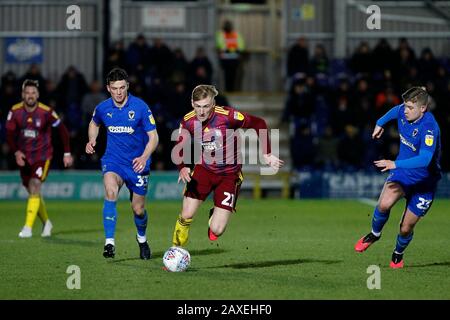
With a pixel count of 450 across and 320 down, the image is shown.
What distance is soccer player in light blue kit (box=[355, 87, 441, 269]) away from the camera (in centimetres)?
1074

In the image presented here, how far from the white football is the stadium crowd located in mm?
11987

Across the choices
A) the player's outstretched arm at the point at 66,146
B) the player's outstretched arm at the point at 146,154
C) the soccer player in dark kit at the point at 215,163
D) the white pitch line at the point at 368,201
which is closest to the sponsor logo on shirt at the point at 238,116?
the soccer player in dark kit at the point at 215,163

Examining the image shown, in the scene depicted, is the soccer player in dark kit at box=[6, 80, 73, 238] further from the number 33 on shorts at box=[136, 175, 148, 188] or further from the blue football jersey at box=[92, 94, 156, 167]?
the number 33 on shorts at box=[136, 175, 148, 188]

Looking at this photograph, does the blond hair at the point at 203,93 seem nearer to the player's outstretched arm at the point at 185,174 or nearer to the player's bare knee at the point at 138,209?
the player's outstretched arm at the point at 185,174

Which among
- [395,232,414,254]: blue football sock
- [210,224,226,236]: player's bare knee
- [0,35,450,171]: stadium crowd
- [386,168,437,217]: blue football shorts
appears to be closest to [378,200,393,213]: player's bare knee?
[386,168,437,217]: blue football shorts

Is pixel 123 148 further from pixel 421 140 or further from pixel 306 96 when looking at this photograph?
pixel 306 96

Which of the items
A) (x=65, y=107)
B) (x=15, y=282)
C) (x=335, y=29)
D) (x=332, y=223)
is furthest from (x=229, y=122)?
(x=335, y=29)

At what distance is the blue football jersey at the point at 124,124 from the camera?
11.7m

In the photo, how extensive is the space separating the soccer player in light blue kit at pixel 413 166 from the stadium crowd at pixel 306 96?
11.6m

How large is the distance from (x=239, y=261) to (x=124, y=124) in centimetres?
197

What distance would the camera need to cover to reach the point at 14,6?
Result: 2758 centimetres

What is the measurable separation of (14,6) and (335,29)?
8.33 m

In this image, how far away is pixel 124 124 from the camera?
38.5 feet

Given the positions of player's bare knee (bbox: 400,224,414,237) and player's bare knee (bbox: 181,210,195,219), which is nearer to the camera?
player's bare knee (bbox: 181,210,195,219)
